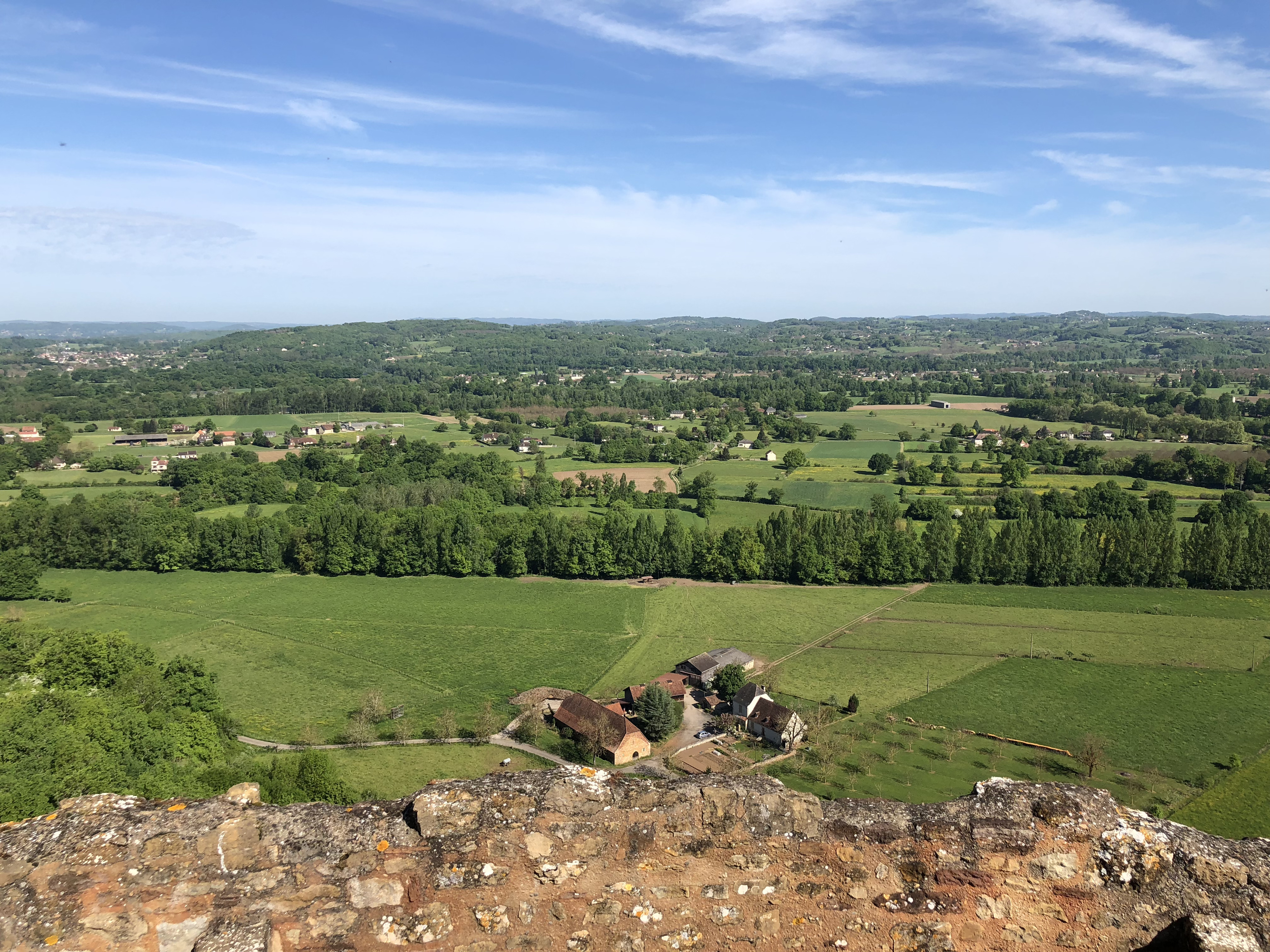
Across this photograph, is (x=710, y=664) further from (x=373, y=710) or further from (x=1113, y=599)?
(x=1113, y=599)

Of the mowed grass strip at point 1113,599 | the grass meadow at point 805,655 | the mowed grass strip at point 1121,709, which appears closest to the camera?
the grass meadow at point 805,655

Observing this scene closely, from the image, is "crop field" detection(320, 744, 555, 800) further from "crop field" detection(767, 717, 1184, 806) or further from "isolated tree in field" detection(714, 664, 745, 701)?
"crop field" detection(767, 717, 1184, 806)

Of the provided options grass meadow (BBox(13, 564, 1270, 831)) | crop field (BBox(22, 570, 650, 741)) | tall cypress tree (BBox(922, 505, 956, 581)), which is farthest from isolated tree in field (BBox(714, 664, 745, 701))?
tall cypress tree (BBox(922, 505, 956, 581))

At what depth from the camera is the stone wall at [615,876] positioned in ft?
24.7

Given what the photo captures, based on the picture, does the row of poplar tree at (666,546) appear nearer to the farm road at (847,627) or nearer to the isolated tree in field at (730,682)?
the farm road at (847,627)

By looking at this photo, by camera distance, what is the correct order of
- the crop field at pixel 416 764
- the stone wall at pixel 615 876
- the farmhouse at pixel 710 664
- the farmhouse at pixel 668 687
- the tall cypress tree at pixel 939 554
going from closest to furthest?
the stone wall at pixel 615 876 < the crop field at pixel 416 764 < the farmhouse at pixel 668 687 < the farmhouse at pixel 710 664 < the tall cypress tree at pixel 939 554

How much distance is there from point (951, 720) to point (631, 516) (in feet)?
125

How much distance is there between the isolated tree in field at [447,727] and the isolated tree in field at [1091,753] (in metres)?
24.1

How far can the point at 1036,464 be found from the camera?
282 feet

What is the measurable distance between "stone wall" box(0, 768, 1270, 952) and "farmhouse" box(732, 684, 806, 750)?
22.0m

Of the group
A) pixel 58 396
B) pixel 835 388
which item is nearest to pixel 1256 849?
pixel 835 388

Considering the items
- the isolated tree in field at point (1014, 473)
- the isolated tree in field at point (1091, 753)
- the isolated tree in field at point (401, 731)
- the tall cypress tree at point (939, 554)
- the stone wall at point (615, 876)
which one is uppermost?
the stone wall at point (615, 876)

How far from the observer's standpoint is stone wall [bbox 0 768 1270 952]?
754cm

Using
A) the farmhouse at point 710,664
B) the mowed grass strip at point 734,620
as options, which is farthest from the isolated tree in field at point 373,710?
the farmhouse at point 710,664
